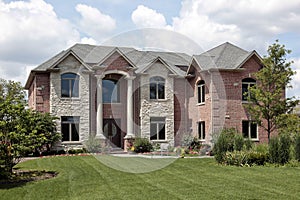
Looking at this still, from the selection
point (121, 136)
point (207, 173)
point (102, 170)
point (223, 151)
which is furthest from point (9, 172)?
point (121, 136)

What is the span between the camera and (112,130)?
28.7m

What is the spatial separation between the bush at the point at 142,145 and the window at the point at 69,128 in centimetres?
426

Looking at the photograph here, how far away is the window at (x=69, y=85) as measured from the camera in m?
26.5

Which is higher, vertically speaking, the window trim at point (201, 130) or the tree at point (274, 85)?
the tree at point (274, 85)

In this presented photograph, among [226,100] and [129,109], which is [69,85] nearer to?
[129,109]

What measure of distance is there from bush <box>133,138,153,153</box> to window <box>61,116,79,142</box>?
14.0 ft

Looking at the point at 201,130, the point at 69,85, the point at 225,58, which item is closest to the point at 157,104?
the point at 201,130

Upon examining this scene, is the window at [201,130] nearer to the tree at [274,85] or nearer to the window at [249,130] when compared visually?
the window at [249,130]

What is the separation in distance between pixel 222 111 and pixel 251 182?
584 inches

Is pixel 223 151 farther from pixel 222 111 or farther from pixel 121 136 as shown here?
pixel 121 136

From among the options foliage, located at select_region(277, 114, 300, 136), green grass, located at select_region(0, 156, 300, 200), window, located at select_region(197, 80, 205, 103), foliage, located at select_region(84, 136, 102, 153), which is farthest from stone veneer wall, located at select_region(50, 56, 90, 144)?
foliage, located at select_region(277, 114, 300, 136)

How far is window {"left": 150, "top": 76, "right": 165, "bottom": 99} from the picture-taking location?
2780 cm

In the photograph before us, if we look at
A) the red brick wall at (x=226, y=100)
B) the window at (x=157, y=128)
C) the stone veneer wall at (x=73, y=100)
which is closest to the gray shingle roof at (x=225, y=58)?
the red brick wall at (x=226, y=100)

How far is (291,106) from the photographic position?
2262 cm
